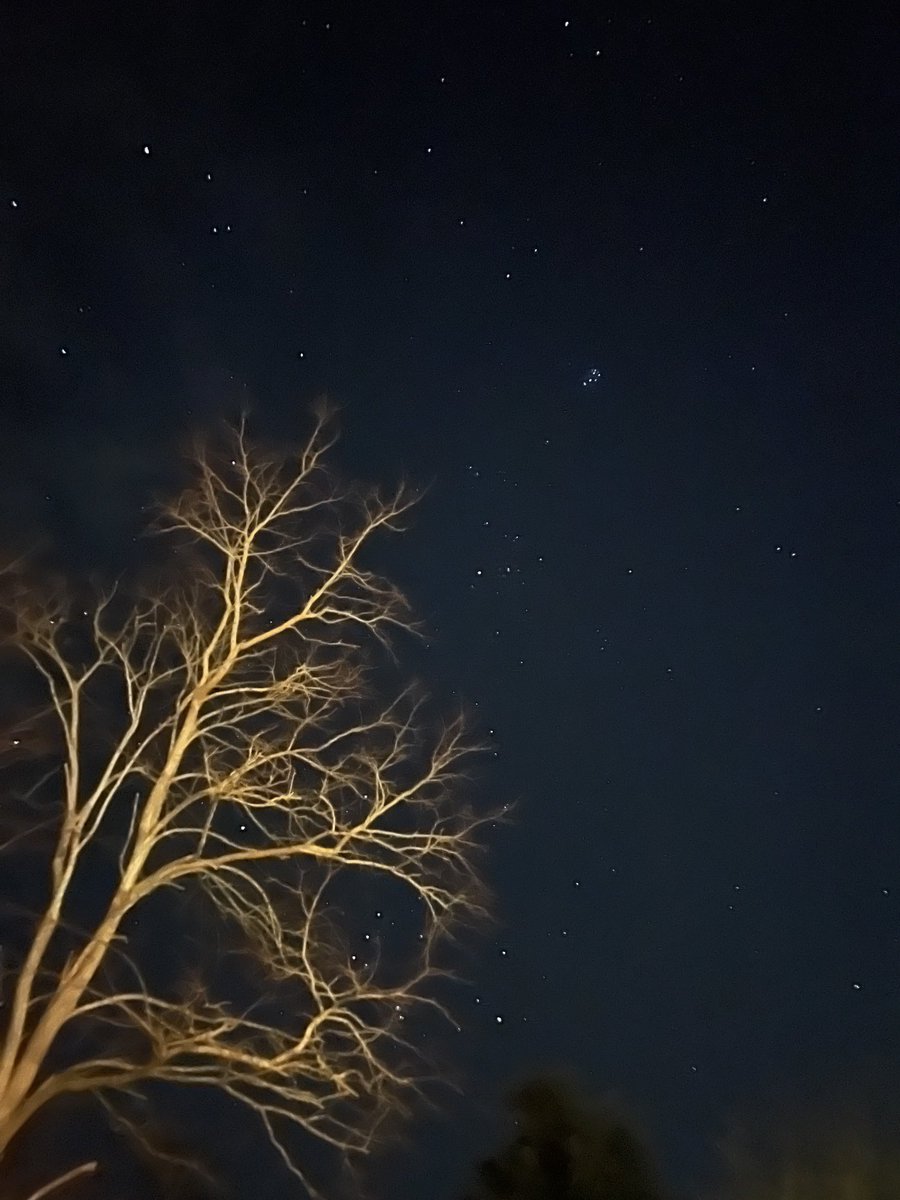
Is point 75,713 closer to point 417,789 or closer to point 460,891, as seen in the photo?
point 417,789

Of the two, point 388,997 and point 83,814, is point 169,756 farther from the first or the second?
point 388,997

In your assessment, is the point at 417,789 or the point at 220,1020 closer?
the point at 220,1020

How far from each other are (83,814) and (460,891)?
2138mm

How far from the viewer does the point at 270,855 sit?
5383mm

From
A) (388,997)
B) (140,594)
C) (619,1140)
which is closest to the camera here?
(388,997)

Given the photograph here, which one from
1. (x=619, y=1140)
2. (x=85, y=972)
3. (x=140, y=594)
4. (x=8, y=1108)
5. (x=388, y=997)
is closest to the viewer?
(x=8, y=1108)

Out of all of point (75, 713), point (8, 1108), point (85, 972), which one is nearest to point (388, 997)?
point (85, 972)

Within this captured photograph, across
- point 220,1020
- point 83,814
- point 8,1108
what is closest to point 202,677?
point 83,814

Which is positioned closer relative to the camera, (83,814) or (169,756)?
(83,814)

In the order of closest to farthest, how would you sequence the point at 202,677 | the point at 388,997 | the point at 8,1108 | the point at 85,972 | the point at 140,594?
1. the point at 8,1108
2. the point at 85,972
3. the point at 388,997
4. the point at 202,677
5. the point at 140,594

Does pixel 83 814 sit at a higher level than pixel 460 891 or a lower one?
higher

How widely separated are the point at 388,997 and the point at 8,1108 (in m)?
1.89

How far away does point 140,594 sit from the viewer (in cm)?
611

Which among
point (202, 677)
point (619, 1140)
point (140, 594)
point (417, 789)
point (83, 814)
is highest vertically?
point (140, 594)
